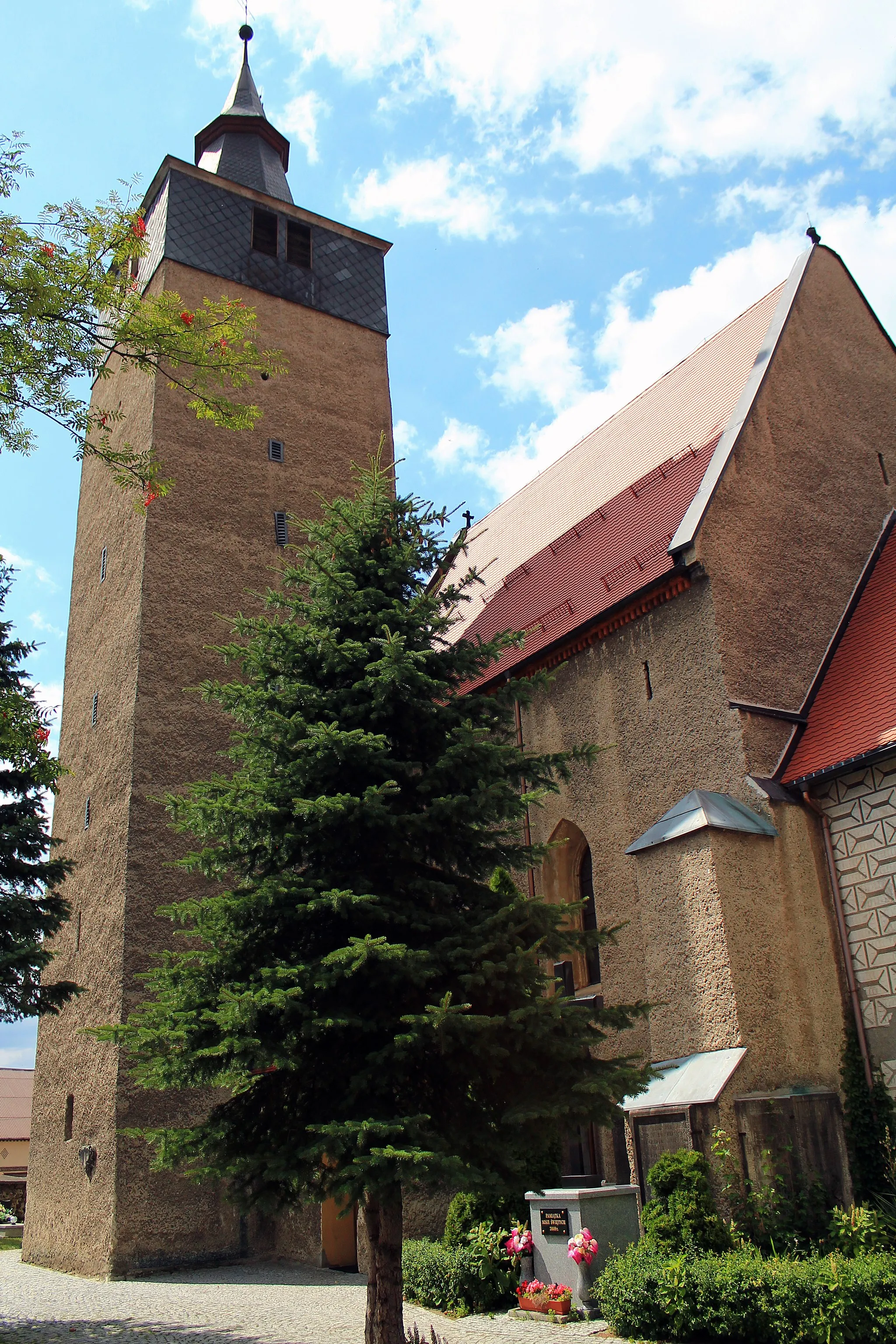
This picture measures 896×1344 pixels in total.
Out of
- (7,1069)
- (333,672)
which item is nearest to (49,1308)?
(333,672)

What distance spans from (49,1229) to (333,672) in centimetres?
1124

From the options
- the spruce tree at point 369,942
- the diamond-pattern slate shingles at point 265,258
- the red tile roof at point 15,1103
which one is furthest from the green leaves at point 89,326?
the red tile roof at point 15,1103

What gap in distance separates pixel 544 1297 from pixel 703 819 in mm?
4398

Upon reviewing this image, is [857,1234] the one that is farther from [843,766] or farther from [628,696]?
[628,696]

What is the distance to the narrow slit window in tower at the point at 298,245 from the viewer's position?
21.6 m

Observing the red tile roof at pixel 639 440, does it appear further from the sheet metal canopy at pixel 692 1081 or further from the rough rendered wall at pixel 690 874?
the sheet metal canopy at pixel 692 1081

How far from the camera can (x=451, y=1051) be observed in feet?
25.6

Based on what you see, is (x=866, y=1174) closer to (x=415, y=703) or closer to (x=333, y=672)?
(x=415, y=703)

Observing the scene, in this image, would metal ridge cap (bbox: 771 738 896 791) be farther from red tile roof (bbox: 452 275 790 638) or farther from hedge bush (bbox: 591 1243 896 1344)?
hedge bush (bbox: 591 1243 896 1344)

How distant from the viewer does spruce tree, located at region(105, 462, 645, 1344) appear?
24.1 feet

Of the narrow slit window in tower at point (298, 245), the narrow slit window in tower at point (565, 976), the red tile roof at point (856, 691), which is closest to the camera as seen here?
the red tile roof at point (856, 691)

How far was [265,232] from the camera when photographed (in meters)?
21.4

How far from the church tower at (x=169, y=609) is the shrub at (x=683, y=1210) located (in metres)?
5.62

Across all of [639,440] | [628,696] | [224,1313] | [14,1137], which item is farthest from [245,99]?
[14,1137]
